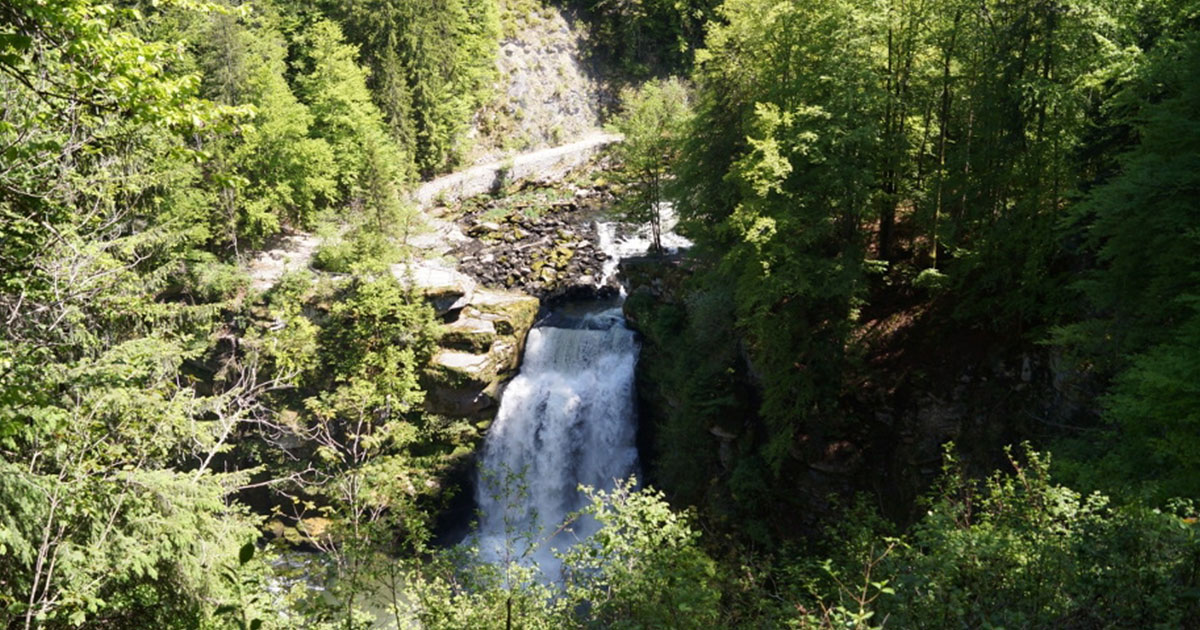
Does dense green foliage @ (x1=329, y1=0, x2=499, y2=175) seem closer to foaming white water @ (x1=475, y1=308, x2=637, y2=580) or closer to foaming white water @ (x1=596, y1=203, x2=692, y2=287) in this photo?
foaming white water @ (x1=596, y1=203, x2=692, y2=287)

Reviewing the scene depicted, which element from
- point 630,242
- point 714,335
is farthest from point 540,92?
point 714,335

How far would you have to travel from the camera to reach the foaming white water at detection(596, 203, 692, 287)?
89.0 ft

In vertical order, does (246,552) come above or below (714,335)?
above

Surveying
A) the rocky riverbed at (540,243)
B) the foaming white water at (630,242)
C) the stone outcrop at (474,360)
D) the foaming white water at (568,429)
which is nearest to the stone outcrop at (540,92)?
the rocky riverbed at (540,243)

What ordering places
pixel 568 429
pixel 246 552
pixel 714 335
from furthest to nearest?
pixel 568 429
pixel 714 335
pixel 246 552

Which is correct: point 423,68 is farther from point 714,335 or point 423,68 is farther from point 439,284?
point 714,335

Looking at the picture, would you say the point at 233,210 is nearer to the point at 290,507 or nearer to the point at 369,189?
the point at 369,189

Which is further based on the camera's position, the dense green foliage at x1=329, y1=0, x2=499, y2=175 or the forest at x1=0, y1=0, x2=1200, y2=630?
the dense green foliage at x1=329, y1=0, x2=499, y2=175

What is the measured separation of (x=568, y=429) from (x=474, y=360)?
3763mm

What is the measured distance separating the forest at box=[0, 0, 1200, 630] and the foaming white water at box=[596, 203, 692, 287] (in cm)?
211

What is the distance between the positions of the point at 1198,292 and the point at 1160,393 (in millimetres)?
1525

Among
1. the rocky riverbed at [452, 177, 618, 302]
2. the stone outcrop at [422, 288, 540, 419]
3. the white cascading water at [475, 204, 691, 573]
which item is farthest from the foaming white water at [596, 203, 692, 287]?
the stone outcrop at [422, 288, 540, 419]

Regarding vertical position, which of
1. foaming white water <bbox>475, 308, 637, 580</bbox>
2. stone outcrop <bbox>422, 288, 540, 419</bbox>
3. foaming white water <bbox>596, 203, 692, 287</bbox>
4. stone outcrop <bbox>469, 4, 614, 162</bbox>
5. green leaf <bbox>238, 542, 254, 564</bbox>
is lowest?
foaming white water <bbox>475, 308, 637, 580</bbox>

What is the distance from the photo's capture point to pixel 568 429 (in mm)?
22125
